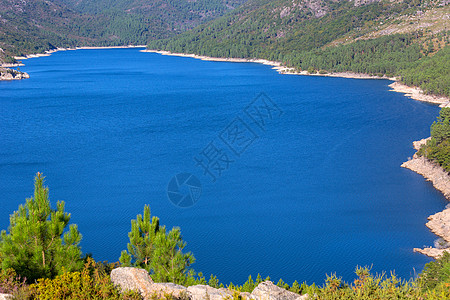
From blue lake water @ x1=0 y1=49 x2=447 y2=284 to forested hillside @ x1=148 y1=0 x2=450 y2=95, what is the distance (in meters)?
24.4

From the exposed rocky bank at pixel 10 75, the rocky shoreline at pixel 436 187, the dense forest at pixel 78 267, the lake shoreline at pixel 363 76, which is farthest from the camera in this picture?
the exposed rocky bank at pixel 10 75

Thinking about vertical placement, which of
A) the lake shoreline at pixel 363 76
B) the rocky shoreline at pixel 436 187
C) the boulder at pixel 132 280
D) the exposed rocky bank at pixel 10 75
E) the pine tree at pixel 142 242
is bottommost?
the rocky shoreline at pixel 436 187

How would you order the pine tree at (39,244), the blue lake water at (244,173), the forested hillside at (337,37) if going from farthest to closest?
1. the forested hillside at (337,37)
2. the blue lake water at (244,173)
3. the pine tree at (39,244)

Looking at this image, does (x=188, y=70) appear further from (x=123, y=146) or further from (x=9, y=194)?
(x=9, y=194)

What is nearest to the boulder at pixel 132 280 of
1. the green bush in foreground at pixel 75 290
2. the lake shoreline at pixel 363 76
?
the green bush in foreground at pixel 75 290

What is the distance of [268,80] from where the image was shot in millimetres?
89125

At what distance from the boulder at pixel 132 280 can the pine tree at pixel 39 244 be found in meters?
1.58

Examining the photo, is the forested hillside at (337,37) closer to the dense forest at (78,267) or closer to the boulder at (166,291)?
the dense forest at (78,267)

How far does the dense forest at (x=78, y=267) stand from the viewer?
10.6 meters

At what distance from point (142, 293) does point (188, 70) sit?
332 feet

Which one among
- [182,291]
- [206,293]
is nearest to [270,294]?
[206,293]

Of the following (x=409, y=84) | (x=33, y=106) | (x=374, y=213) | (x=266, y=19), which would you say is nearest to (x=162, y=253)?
(x=374, y=213)

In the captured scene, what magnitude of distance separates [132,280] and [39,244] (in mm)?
2953

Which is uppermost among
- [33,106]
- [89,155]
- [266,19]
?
[266,19]
